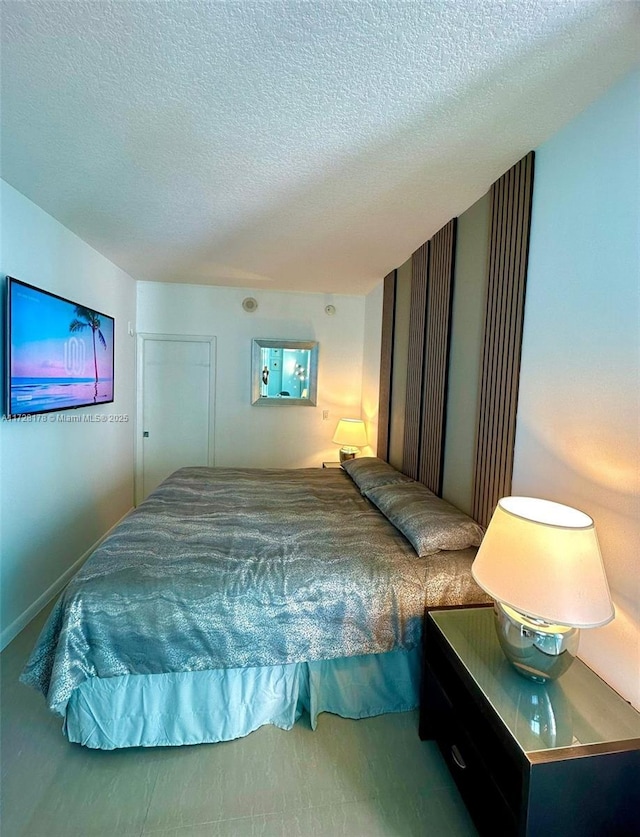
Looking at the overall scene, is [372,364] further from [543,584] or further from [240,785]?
[240,785]

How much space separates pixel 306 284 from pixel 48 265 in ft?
7.13

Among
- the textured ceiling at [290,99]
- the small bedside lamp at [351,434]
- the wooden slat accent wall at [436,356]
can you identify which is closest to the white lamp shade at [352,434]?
the small bedside lamp at [351,434]

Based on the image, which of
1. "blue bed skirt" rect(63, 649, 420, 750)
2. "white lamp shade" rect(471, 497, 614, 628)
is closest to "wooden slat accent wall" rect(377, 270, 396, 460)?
"blue bed skirt" rect(63, 649, 420, 750)

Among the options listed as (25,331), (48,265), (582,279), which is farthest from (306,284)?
(582,279)

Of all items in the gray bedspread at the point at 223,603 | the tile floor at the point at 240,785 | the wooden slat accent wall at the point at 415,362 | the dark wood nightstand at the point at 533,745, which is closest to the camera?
the dark wood nightstand at the point at 533,745

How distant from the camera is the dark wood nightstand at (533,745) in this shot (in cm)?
100

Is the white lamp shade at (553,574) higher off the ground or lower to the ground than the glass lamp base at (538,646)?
higher

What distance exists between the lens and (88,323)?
2.80 meters

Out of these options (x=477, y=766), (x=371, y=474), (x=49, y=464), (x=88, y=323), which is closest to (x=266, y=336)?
(x=88, y=323)

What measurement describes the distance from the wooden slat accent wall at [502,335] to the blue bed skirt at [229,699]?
883mm

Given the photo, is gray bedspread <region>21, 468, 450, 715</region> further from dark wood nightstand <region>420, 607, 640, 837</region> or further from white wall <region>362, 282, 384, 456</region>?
white wall <region>362, 282, 384, 456</region>

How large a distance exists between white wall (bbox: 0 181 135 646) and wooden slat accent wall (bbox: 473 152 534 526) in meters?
2.52

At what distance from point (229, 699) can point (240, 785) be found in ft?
0.88

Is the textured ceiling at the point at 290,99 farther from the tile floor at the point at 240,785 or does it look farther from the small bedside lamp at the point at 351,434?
the tile floor at the point at 240,785
